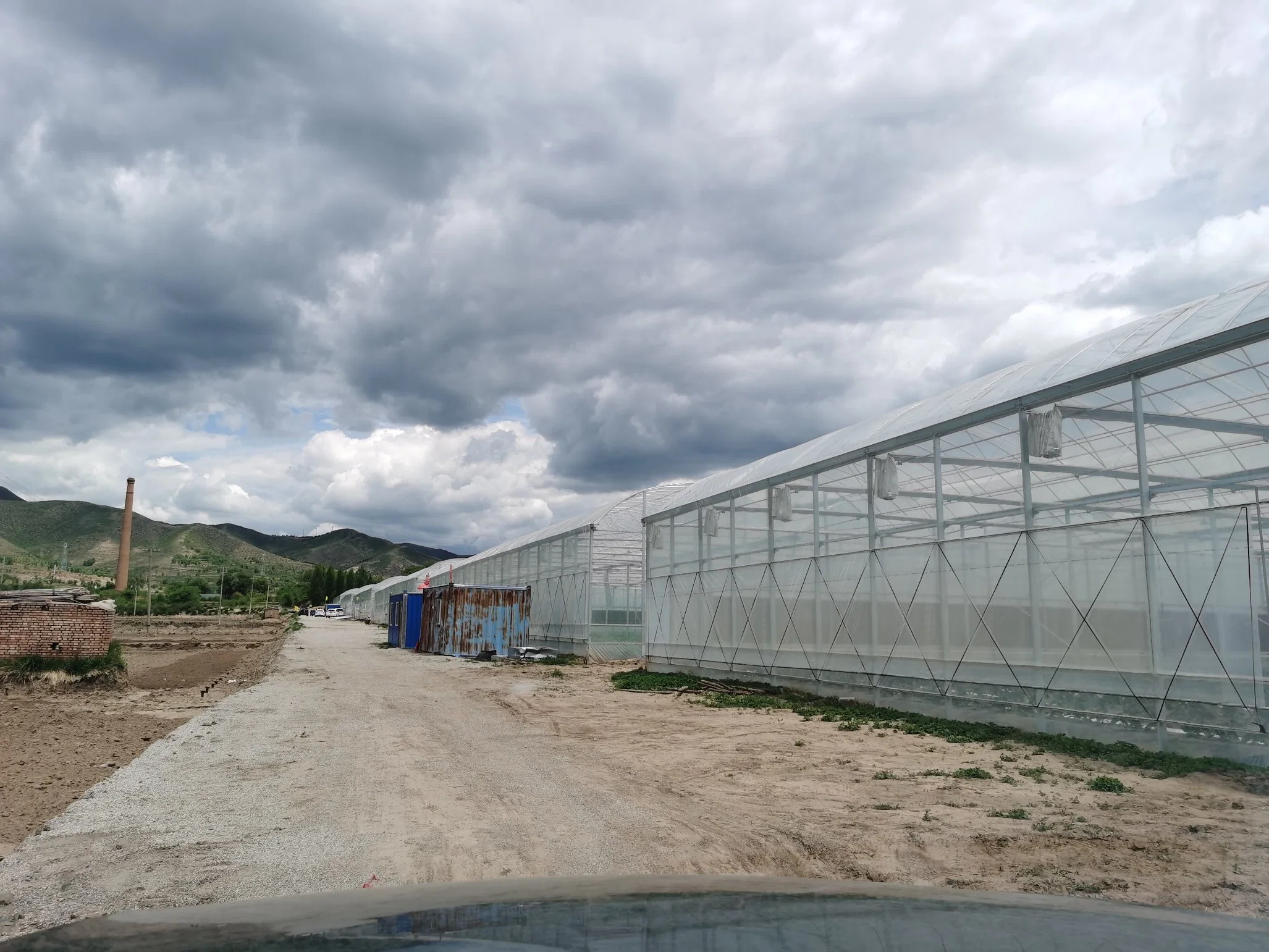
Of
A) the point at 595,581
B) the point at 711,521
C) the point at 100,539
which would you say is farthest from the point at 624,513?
the point at 100,539

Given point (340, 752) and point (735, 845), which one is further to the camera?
point (340, 752)

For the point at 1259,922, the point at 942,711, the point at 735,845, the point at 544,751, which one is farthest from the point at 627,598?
the point at 1259,922

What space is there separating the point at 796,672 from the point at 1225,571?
940cm

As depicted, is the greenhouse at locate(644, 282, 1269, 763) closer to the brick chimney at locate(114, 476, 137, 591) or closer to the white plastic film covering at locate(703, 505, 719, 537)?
the white plastic film covering at locate(703, 505, 719, 537)

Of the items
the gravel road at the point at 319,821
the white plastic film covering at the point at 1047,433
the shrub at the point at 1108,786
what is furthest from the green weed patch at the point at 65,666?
the shrub at the point at 1108,786

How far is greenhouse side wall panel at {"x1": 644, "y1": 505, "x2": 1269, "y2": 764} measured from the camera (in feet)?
33.2

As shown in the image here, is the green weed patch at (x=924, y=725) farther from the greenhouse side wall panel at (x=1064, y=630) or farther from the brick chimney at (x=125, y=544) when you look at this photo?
the brick chimney at (x=125, y=544)

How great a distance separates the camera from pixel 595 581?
31.3m

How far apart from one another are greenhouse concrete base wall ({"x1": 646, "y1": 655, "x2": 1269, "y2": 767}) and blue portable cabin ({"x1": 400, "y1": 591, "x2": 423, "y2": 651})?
83.1ft

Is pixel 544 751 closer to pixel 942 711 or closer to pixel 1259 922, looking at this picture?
pixel 942 711

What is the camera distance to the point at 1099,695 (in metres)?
11.6

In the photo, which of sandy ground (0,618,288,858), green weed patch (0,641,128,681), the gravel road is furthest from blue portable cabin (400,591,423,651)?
the gravel road

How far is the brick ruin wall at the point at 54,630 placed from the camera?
63.0 feet

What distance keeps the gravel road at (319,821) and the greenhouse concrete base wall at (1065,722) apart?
6.40 metres
